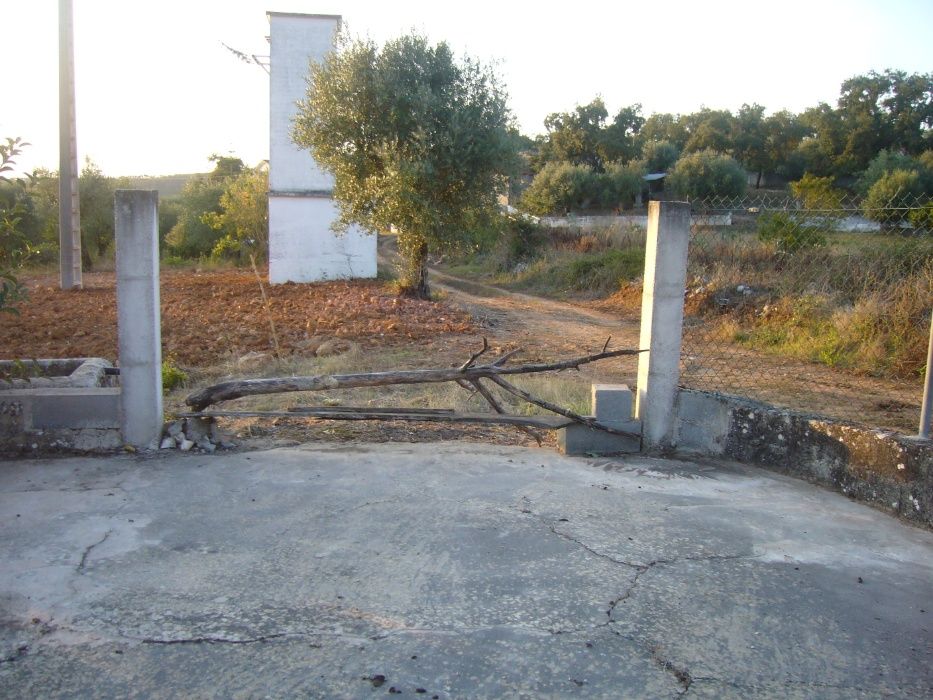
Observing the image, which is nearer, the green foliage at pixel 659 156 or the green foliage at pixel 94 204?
the green foliage at pixel 94 204

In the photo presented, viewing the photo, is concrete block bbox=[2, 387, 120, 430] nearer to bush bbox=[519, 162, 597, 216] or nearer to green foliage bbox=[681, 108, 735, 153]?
bush bbox=[519, 162, 597, 216]

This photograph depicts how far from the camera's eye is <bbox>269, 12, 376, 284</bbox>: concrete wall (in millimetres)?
20641

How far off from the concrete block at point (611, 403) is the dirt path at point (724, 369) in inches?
85.8

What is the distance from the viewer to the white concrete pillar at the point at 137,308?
543 centimetres

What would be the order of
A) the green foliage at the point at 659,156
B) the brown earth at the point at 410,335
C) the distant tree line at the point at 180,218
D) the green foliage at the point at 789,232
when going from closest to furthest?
the brown earth at the point at 410,335, the green foliage at the point at 789,232, the distant tree line at the point at 180,218, the green foliage at the point at 659,156

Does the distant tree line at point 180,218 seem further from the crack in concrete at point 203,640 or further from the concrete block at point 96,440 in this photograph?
the crack in concrete at point 203,640

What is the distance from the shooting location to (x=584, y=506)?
15.5 ft

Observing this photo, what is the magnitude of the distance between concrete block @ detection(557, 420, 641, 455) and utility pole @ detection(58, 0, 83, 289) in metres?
17.7

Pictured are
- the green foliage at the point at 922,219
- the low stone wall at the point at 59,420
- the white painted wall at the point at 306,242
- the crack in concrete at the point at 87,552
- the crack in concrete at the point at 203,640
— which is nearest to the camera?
the crack in concrete at the point at 203,640

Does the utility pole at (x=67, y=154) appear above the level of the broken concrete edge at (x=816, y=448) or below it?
above

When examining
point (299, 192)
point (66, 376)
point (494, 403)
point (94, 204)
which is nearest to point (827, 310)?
point (494, 403)

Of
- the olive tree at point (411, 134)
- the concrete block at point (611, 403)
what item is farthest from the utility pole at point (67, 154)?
the concrete block at point (611, 403)

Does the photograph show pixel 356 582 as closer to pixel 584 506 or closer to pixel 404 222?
pixel 584 506

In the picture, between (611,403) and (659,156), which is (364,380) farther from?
(659,156)
